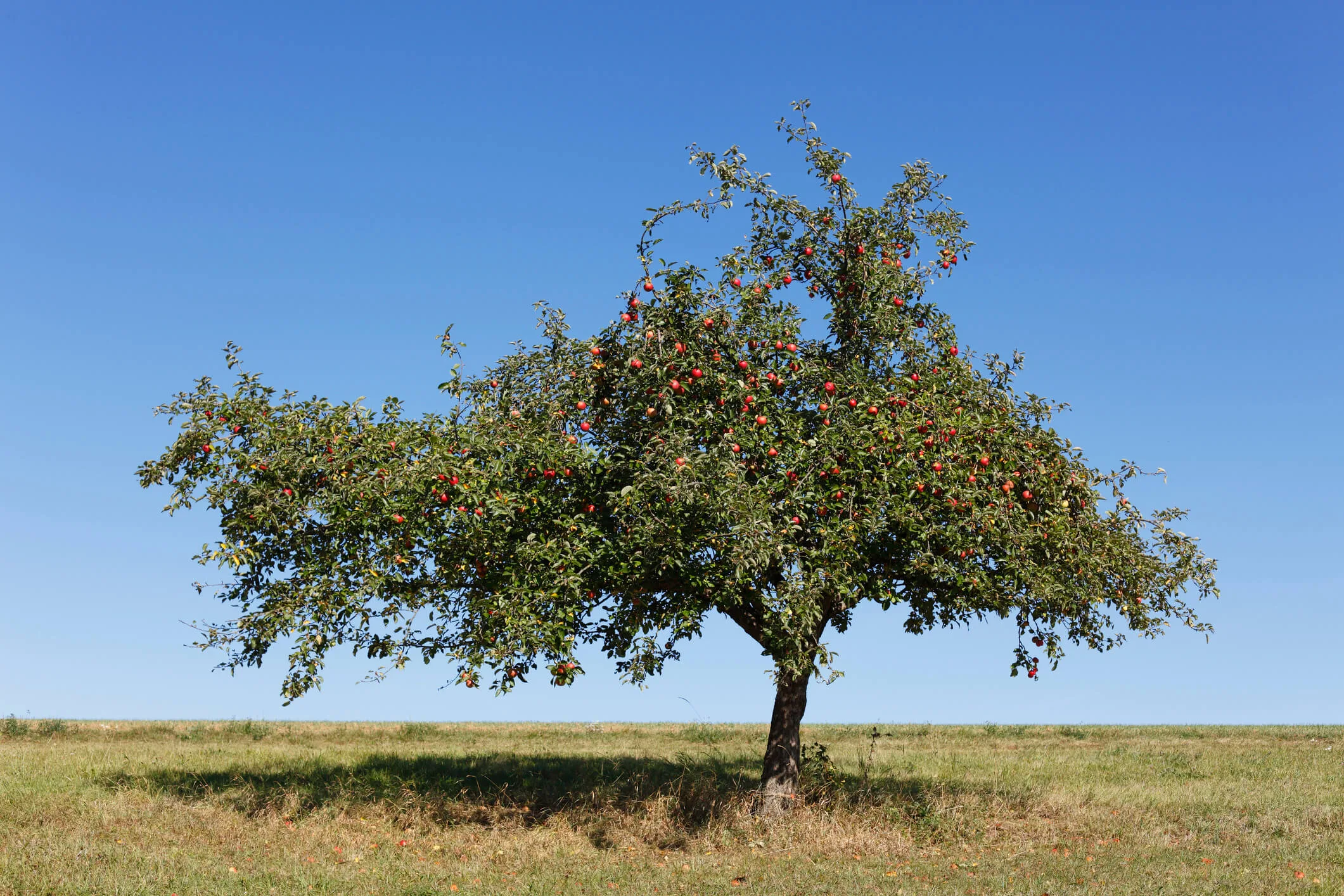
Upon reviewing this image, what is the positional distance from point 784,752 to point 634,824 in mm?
3001

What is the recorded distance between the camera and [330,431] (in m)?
17.2

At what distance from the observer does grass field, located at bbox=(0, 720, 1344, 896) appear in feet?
47.6

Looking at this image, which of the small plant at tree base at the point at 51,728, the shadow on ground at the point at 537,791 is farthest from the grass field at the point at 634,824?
the small plant at tree base at the point at 51,728

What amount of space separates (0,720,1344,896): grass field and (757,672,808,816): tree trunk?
379 mm

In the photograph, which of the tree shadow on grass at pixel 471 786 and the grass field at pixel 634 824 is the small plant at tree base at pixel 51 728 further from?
the tree shadow on grass at pixel 471 786

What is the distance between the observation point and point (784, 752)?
18219 millimetres

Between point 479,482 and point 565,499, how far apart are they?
1.49 meters

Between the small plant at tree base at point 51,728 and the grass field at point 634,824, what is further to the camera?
the small plant at tree base at point 51,728

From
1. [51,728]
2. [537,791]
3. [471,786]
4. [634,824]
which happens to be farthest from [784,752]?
[51,728]

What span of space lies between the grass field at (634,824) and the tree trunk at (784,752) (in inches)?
14.9

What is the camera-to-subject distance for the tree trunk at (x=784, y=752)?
18047mm

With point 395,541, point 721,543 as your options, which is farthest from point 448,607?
point 721,543

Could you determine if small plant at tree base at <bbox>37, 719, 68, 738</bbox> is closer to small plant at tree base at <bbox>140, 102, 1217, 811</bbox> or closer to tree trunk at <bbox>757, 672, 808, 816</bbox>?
small plant at tree base at <bbox>140, 102, 1217, 811</bbox>

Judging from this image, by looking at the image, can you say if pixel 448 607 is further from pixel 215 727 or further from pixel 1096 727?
pixel 1096 727
